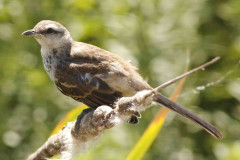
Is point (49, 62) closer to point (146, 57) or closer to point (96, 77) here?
point (96, 77)

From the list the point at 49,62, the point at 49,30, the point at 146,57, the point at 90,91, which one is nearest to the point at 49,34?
the point at 49,30

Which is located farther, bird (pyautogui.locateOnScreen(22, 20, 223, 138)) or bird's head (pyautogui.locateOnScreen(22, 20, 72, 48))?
bird's head (pyautogui.locateOnScreen(22, 20, 72, 48))

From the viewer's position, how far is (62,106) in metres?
5.89

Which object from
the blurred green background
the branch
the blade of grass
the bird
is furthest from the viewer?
the blurred green background

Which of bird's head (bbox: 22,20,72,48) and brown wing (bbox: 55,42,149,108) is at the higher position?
bird's head (bbox: 22,20,72,48)

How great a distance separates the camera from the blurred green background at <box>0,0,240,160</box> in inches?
228

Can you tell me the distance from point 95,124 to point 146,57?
8.32 ft

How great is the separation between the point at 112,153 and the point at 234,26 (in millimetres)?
2063

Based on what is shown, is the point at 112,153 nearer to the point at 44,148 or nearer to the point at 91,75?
the point at 91,75

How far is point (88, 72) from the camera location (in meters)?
4.42

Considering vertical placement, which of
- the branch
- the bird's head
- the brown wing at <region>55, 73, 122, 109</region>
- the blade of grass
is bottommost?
the branch

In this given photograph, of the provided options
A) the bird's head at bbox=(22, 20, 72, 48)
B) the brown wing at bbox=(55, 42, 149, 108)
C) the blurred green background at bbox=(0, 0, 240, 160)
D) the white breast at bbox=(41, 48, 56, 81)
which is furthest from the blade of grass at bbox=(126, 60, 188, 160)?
the blurred green background at bbox=(0, 0, 240, 160)

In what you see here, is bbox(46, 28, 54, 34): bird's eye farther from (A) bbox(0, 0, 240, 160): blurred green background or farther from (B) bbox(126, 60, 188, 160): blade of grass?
(B) bbox(126, 60, 188, 160): blade of grass

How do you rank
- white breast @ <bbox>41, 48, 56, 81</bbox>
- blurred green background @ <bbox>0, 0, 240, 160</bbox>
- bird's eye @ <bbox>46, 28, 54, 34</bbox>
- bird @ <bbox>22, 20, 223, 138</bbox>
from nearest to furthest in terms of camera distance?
bird @ <bbox>22, 20, 223, 138</bbox> < white breast @ <bbox>41, 48, 56, 81</bbox> < bird's eye @ <bbox>46, 28, 54, 34</bbox> < blurred green background @ <bbox>0, 0, 240, 160</bbox>
